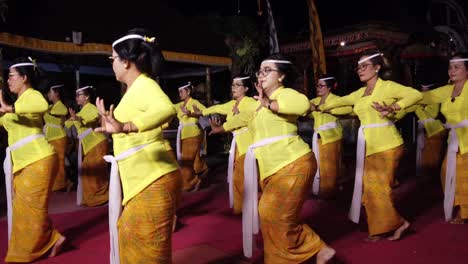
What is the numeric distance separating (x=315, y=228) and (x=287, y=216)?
1805mm

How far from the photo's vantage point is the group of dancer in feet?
8.16

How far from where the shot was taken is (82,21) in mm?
7719

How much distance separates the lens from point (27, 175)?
151 inches

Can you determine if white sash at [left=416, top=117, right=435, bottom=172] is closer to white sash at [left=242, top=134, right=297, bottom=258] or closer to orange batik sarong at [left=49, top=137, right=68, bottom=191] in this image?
white sash at [left=242, top=134, right=297, bottom=258]

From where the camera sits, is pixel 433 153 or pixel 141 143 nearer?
pixel 141 143

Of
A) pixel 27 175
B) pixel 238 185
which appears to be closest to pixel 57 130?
pixel 238 185

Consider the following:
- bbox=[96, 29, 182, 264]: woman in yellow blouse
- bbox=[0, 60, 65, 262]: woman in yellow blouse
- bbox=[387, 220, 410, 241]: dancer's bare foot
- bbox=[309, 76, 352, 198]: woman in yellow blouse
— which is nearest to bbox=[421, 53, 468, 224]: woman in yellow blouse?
bbox=[387, 220, 410, 241]: dancer's bare foot

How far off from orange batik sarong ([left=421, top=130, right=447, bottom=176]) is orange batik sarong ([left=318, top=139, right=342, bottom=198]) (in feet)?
8.47

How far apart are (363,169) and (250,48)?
7.99 meters

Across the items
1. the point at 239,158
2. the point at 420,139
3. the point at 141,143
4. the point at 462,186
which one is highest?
the point at 141,143

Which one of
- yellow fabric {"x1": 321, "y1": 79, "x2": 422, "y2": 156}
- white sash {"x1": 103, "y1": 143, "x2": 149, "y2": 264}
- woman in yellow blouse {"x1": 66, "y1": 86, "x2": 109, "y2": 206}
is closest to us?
white sash {"x1": 103, "y1": 143, "x2": 149, "y2": 264}

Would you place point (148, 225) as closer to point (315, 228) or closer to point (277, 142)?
point (277, 142)

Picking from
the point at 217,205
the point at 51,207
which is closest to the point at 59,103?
the point at 51,207

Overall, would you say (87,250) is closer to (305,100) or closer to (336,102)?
(305,100)
